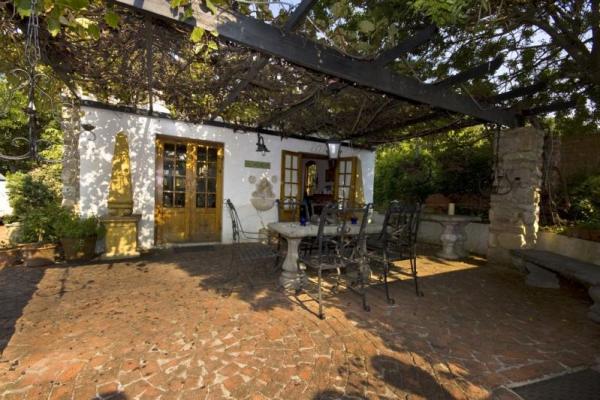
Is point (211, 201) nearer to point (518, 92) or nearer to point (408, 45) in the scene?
point (408, 45)

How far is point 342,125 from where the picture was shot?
5.76 metres

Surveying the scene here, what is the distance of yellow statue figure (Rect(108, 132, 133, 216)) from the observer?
15.2ft

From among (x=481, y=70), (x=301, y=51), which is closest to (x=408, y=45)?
(x=301, y=51)

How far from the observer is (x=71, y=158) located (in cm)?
490

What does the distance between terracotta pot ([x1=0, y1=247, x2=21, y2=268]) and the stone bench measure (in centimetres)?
685

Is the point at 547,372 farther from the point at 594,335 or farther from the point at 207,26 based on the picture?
the point at 207,26

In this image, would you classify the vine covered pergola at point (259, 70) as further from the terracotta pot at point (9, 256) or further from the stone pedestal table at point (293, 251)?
the terracotta pot at point (9, 256)

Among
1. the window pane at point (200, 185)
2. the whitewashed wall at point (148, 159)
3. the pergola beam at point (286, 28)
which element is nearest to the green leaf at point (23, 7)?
the pergola beam at point (286, 28)

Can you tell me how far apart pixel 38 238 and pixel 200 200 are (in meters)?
2.53

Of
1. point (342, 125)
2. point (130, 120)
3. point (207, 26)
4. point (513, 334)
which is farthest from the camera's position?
point (342, 125)

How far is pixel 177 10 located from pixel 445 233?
5122 millimetres

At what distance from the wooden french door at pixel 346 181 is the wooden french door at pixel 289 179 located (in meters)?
1.32

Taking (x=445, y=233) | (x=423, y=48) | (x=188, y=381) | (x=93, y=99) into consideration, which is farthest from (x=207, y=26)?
(x=445, y=233)

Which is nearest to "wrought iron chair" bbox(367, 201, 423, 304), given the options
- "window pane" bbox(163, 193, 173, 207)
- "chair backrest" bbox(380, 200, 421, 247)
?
"chair backrest" bbox(380, 200, 421, 247)
